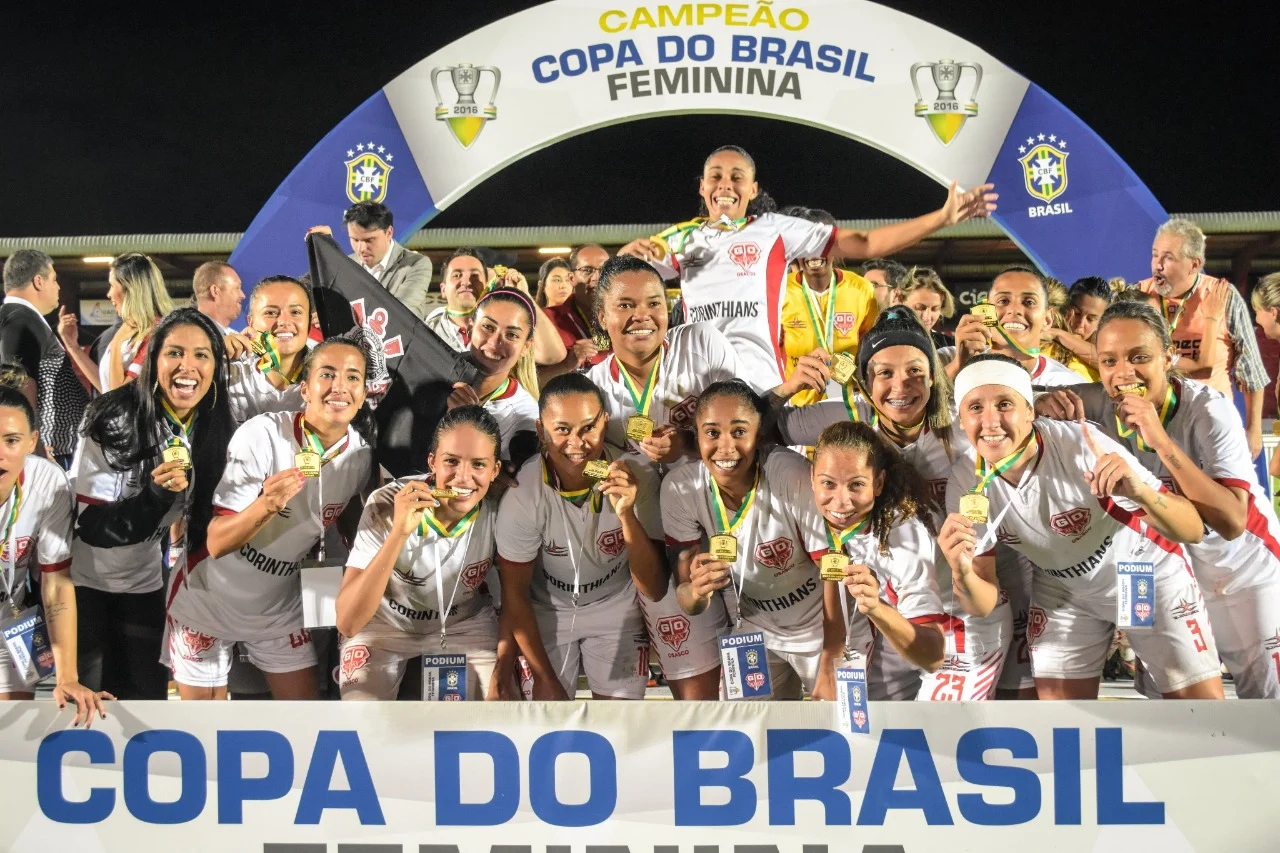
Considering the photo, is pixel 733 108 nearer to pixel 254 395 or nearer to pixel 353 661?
pixel 254 395

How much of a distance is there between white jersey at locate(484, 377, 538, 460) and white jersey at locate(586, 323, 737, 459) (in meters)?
0.31

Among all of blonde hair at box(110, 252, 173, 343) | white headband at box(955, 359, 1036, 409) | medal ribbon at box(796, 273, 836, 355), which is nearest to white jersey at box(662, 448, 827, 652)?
white headband at box(955, 359, 1036, 409)

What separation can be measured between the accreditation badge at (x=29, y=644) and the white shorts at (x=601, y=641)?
6.02ft

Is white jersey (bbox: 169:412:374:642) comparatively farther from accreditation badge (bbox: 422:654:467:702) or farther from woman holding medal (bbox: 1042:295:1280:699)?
woman holding medal (bbox: 1042:295:1280:699)

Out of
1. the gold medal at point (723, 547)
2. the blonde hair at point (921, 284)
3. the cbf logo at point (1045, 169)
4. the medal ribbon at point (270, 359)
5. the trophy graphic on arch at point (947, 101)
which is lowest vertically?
the gold medal at point (723, 547)

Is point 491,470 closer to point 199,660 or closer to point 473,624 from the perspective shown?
point 473,624

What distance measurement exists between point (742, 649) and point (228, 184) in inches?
470

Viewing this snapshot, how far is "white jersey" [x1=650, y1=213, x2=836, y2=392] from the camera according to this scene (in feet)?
15.7

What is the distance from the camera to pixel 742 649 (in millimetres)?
3674

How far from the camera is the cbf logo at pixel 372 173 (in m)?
5.68

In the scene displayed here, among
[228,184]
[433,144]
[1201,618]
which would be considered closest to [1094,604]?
[1201,618]

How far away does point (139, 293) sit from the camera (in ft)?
16.4

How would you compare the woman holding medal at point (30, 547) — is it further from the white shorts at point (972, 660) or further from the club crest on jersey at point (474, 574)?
Result: the white shorts at point (972, 660)

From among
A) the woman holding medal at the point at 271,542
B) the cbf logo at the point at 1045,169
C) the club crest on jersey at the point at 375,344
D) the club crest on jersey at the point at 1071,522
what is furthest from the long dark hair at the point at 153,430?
the cbf logo at the point at 1045,169
